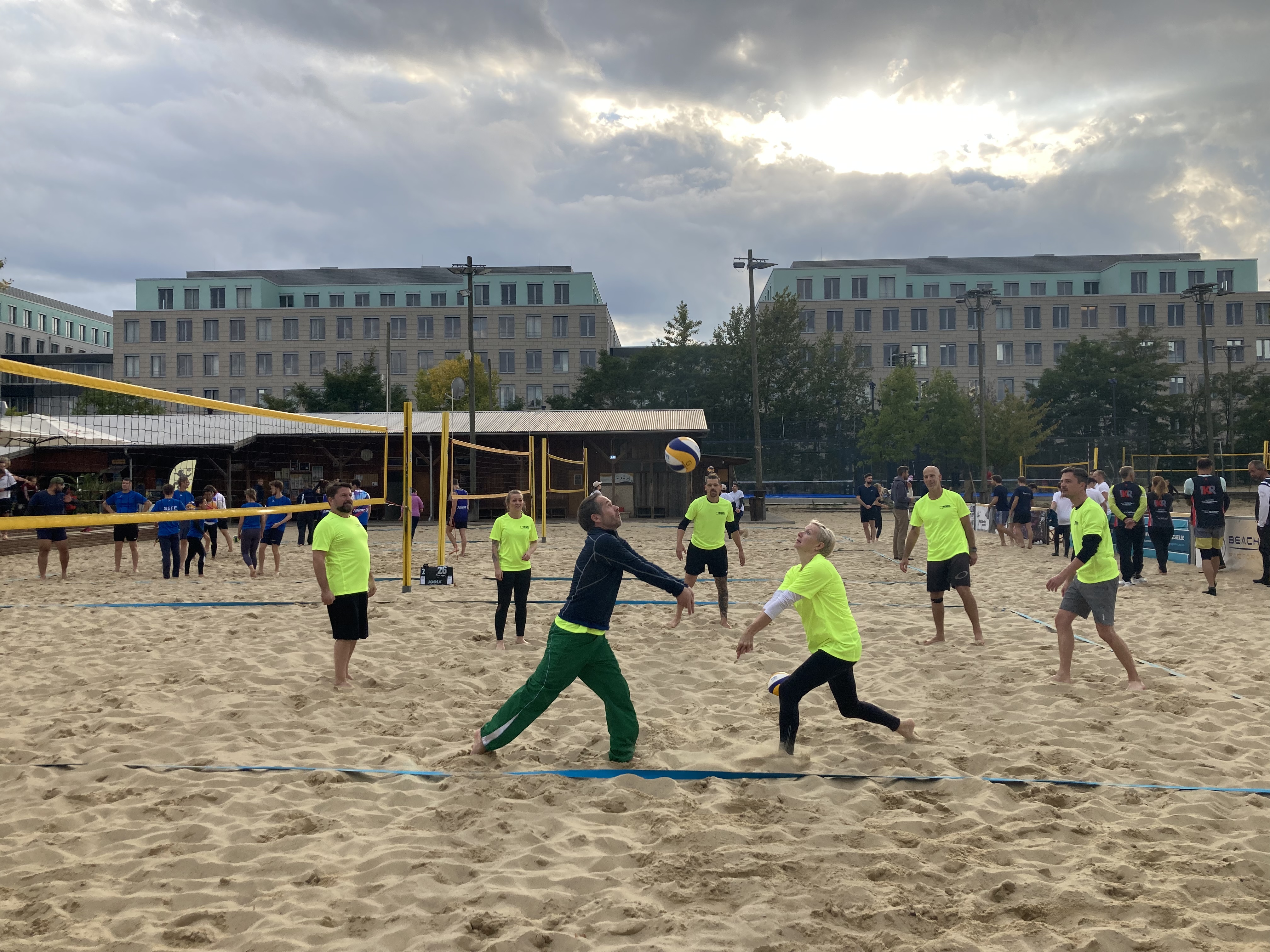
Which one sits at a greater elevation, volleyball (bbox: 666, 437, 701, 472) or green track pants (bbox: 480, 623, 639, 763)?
volleyball (bbox: 666, 437, 701, 472)

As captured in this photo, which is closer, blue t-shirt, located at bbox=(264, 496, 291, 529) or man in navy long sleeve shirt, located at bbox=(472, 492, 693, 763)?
man in navy long sleeve shirt, located at bbox=(472, 492, 693, 763)

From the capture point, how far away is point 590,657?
4254 mm

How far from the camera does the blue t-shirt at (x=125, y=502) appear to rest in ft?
39.4

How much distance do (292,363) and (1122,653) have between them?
59024mm

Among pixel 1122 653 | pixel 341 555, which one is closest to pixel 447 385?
pixel 341 555

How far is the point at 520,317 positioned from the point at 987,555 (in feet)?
149

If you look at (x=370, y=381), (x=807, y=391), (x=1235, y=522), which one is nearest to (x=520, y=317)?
(x=370, y=381)

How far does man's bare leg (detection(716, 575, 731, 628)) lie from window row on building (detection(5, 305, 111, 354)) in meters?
73.0

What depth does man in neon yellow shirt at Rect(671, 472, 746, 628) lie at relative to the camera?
321 inches

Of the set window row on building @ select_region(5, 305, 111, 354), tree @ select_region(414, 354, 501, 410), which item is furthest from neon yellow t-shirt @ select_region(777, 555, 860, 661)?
window row on building @ select_region(5, 305, 111, 354)

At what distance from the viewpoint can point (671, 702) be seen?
547 cm

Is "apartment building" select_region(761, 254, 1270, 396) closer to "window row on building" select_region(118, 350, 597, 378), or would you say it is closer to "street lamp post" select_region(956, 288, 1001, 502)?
"window row on building" select_region(118, 350, 597, 378)

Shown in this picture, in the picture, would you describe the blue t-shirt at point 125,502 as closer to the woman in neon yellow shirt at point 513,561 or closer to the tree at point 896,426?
the woman in neon yellow shirt at point 513,561

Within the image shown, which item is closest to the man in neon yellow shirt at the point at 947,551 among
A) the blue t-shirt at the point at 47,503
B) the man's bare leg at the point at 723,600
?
the man's bare leg at the point at 723,600
